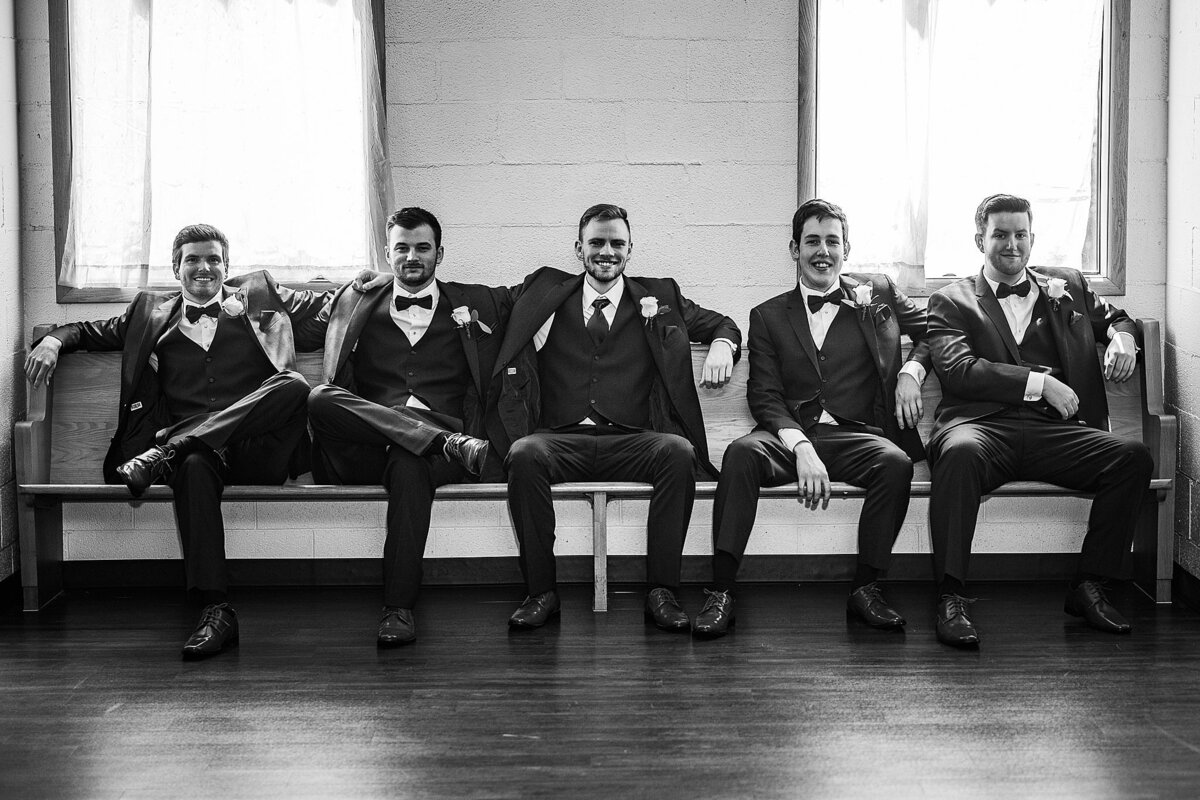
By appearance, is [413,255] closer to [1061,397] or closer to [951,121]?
[951,121]

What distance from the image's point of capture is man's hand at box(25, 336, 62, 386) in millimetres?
4074

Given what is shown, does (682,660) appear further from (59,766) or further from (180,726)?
(59,766)

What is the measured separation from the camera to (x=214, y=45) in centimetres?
440

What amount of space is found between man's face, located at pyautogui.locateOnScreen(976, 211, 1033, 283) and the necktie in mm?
1312

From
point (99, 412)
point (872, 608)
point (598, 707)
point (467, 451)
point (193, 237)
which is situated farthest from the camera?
point (99, 412)

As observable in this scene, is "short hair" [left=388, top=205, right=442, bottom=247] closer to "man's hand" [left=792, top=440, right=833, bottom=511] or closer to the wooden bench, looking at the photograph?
the wooden bench

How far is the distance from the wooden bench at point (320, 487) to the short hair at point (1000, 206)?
0.55 meters

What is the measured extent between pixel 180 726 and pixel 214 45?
2.55 metres

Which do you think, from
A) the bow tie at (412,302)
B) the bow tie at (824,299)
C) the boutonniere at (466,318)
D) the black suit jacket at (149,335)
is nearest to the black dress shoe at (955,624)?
the bow tie at (824,299)

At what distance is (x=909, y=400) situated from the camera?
3.95 meters

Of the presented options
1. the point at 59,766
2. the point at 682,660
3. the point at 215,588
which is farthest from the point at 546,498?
the point at 59,766

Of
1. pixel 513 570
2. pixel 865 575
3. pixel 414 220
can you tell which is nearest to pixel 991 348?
pixel 865 575

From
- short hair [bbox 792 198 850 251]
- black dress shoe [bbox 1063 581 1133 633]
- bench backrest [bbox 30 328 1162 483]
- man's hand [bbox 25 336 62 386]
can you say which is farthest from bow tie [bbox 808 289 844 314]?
man's hand [bbox 25 336 62 386]

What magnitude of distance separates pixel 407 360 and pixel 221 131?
1164 millimetres
